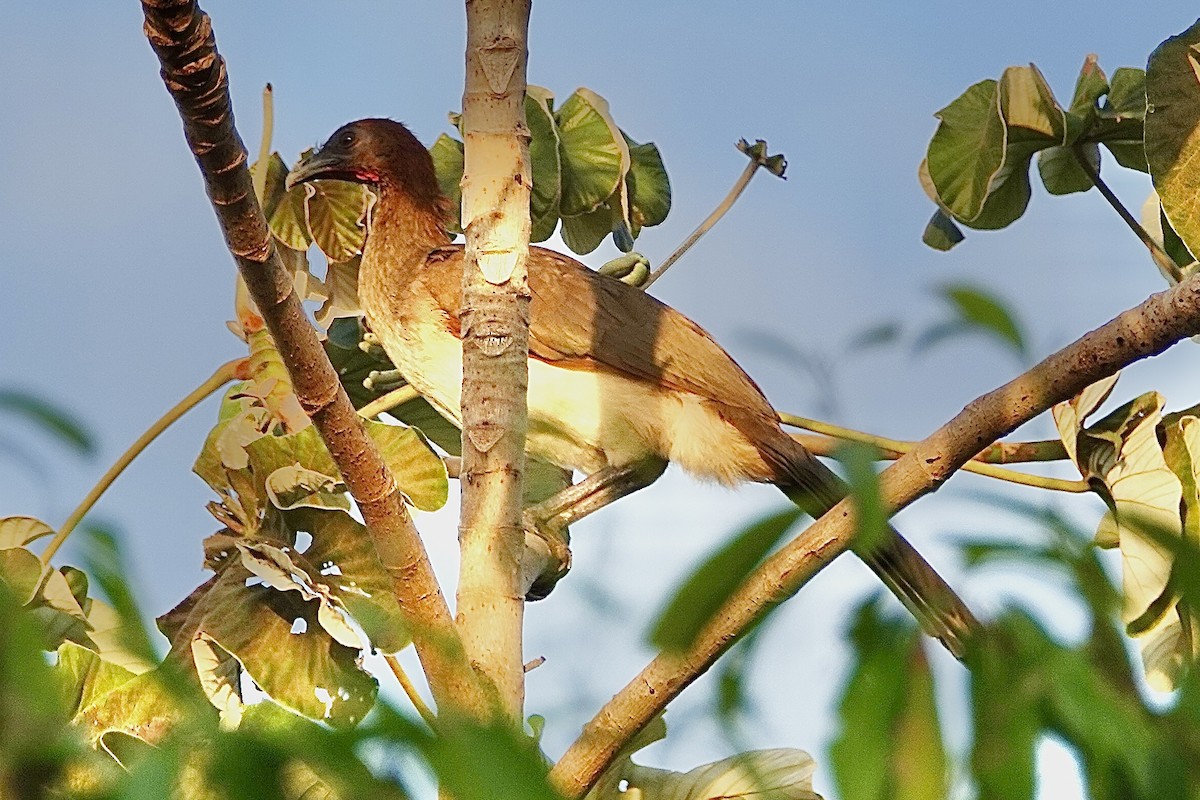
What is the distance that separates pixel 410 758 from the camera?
51cm

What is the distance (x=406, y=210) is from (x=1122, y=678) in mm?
4583

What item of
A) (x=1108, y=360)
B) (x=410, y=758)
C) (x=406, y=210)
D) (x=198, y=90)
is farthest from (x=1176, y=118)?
(x=410, y=758)

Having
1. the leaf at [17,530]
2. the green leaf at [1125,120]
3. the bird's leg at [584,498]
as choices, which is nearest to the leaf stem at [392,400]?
the bird's leg at [584,498]

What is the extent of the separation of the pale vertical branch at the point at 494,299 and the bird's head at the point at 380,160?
2475 millimetres

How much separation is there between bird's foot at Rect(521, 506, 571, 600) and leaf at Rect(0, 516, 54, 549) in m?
1.07

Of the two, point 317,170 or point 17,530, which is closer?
point 17,530

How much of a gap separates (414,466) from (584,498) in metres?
0.91

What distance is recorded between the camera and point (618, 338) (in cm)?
437

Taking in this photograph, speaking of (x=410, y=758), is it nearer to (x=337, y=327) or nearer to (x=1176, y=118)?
(x=1176, y=118)

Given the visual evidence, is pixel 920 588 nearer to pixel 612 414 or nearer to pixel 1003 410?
pixel 1003 410

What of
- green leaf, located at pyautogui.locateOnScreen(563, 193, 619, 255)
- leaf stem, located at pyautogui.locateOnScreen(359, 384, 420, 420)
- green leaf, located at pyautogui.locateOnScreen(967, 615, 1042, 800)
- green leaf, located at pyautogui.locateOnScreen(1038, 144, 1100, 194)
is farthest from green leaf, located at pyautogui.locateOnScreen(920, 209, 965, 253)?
green leaf, located at pyautogui.locateOnScreen(967, 615, 1042, 800)

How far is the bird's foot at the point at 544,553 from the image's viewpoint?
3211 millimetres

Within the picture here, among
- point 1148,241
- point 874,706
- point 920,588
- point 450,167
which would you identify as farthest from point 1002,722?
point 450,167

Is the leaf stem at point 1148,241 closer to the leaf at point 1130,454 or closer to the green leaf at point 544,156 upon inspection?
the leaf at point 1130,454
